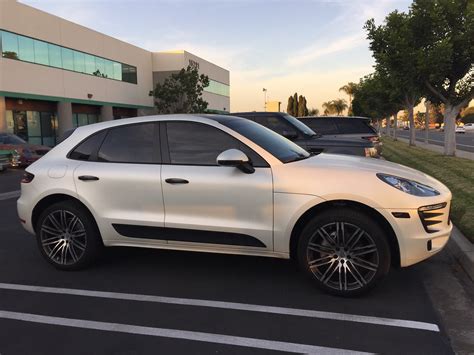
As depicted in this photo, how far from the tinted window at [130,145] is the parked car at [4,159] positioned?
14.3 meters

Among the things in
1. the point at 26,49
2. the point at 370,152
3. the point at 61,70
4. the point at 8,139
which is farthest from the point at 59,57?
the point at 370,152

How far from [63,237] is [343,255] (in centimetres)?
313

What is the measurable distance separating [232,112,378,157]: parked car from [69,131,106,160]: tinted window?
4757 millimetres

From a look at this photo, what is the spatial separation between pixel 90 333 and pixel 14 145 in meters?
16.9

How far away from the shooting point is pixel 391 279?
193 inches

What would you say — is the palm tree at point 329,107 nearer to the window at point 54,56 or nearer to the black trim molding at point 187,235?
the window at point 54,56

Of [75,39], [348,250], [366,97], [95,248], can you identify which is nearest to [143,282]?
[95,248]

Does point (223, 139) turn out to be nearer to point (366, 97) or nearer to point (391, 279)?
point (391, 279)

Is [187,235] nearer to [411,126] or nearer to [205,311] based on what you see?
[205,311]

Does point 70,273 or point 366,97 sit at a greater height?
point 366,97

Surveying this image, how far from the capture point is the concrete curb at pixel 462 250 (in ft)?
16.5

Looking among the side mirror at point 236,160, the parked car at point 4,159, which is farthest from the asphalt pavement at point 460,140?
the side mirror at point 236,160

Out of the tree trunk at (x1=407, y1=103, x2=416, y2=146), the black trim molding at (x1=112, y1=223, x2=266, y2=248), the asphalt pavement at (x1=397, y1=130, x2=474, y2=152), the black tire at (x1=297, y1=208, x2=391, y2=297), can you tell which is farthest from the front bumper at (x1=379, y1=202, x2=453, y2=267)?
the tree trunk at (x1=407, y1=103, x2=416, y2=146)

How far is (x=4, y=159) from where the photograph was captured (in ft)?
58.6
